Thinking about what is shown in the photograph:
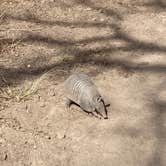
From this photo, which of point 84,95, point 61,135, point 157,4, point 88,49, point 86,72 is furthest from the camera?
point 157,4

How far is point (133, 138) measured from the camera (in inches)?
140

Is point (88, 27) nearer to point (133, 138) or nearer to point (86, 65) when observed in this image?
point (86, 65)

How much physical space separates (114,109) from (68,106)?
380 millimetres

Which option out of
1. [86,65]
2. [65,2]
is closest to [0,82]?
[86,65]

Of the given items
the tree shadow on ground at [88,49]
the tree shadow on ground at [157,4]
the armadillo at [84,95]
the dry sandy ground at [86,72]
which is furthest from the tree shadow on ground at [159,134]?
the tree shadow on ground at [157,4]

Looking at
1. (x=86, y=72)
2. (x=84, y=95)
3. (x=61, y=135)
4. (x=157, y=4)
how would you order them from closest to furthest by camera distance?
1. (x=61, y=135)
2. (x=84, y=95)
3. (x=86, y=72)
4. (x=157, y=4)

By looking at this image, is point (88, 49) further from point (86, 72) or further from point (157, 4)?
point (157, 4)

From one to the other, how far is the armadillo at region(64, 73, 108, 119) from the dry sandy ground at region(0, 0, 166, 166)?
80 mm

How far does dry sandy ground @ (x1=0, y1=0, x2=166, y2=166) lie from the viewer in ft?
11.3

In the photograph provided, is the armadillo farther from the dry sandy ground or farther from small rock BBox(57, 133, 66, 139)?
small rock BBox(57, 133, 66, 139)

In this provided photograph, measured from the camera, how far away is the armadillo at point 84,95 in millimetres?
3721

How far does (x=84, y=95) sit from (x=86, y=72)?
0.62m

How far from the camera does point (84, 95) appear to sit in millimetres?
3752

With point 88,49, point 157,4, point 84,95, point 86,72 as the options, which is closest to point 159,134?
point 84,95
